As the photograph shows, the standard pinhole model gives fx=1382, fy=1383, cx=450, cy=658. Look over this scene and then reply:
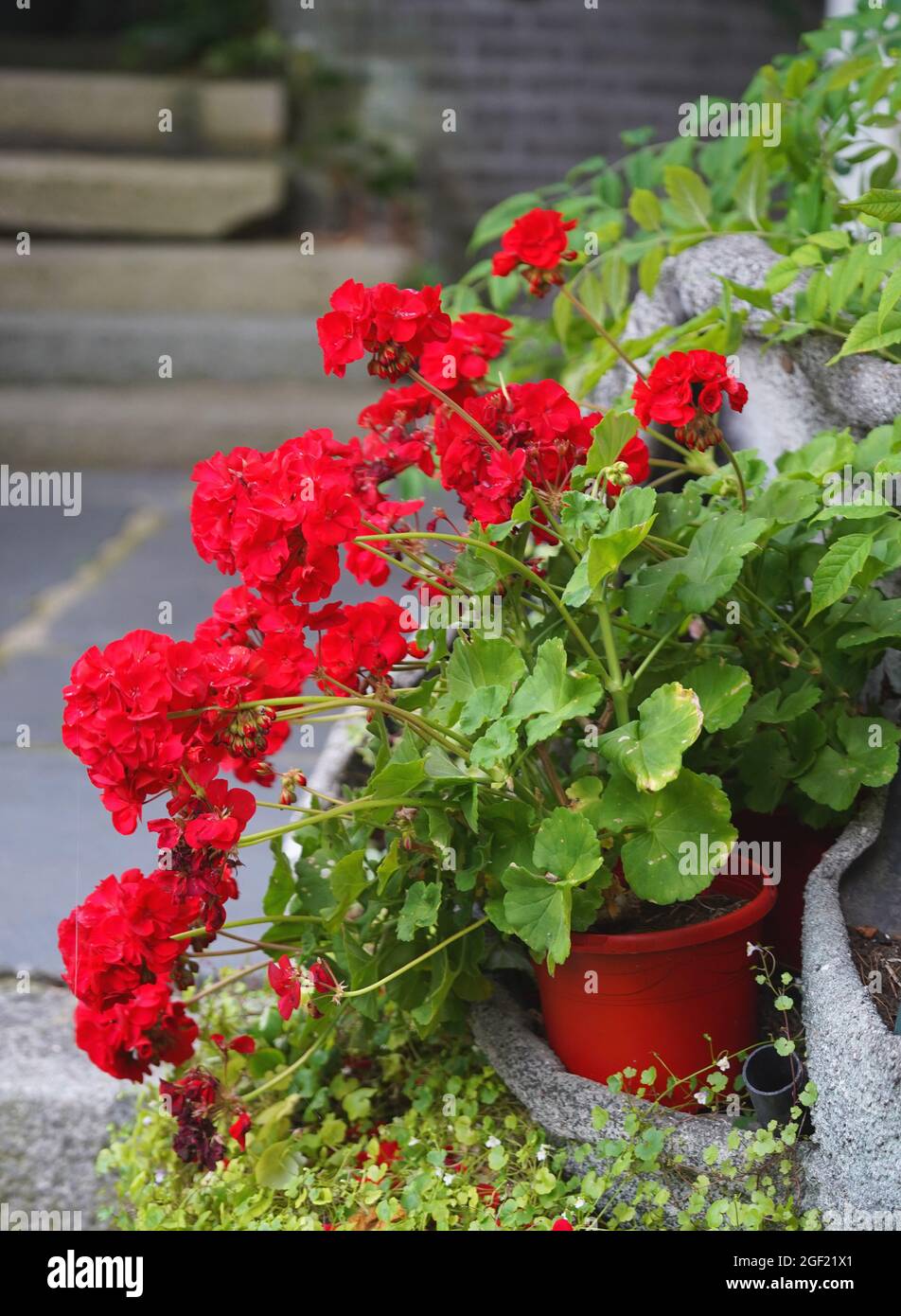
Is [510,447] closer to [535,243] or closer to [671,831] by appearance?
[535,243]

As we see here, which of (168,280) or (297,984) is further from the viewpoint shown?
(168,280)

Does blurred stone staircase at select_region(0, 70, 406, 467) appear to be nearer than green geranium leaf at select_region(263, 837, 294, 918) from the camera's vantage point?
No

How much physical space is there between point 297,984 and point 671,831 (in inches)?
15.2

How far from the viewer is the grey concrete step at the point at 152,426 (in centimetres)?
450

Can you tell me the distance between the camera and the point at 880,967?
1345 mm

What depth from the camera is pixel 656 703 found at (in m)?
1.28

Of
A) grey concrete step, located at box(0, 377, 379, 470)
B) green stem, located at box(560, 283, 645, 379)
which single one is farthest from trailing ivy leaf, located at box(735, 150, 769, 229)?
grey concrete step, located at box(0, 377, 379, 470)

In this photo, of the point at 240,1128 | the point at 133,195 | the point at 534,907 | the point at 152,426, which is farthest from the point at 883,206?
the point at 133,195

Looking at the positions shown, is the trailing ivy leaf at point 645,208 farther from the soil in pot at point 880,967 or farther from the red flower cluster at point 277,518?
the soil in pot at point 880,967

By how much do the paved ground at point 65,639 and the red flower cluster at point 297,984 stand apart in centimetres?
69

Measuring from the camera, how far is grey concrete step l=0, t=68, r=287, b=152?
509 cm

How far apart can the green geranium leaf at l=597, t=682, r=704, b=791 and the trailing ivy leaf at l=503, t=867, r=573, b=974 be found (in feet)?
0.42

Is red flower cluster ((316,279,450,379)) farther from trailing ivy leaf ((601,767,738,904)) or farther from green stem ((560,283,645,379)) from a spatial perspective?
trailing ivy leaf ((601,767,738,904))

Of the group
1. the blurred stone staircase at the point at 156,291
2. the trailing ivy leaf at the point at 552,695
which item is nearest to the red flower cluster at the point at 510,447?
the trailing ivy leaf at the point at 552,695
